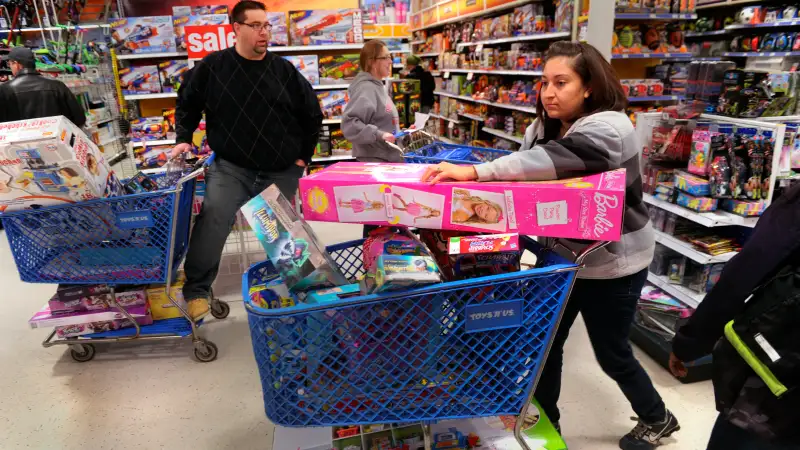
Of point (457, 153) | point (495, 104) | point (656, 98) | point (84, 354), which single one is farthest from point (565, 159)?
point (495, 104)

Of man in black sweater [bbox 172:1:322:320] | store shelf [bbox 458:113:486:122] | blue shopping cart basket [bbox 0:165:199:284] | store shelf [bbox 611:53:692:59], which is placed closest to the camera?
blue shopping cart basket [bbox 0:165:199:284]

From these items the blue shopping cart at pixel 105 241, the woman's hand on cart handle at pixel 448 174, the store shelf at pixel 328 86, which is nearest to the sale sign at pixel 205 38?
the store shelf at pixel 328 86

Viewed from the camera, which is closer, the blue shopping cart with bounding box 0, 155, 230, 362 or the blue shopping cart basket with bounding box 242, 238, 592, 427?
the blue shopping cart basket with bounding box 242, 238, 592, 427

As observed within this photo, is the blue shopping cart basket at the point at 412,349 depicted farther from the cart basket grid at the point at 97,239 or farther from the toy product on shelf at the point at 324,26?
the toy product on shelf at the point at 324,26

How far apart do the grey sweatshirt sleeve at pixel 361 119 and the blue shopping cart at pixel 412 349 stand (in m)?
2.21

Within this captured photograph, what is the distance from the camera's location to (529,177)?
4.39 feet

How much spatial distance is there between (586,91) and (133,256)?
7.37 feet

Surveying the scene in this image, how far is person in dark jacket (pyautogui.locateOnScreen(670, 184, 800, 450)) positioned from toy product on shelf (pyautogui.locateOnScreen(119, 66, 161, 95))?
17.4 ft

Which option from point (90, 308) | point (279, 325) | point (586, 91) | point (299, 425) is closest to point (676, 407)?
point (586, 91)

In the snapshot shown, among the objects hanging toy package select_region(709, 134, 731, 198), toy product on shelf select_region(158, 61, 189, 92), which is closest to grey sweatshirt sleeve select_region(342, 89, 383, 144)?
hanging toy package select_region(709, 134, 731, 198)

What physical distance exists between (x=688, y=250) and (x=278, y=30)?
4321mm

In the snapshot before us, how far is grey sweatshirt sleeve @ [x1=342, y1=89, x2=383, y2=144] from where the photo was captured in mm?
3408

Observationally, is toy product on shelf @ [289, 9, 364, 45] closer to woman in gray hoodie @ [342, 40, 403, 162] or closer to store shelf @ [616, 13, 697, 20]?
woman in gray hoodie @ [342, 40, 403, 162]

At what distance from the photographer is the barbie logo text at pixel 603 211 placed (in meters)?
1.20
